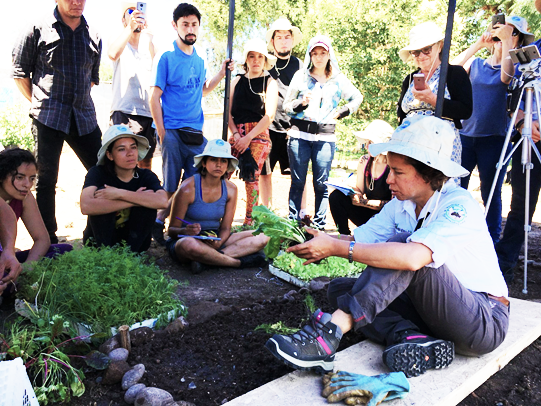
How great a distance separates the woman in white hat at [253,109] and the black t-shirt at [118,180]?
1.15m

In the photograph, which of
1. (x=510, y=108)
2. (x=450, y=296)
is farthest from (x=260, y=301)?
(x=510, y=108)

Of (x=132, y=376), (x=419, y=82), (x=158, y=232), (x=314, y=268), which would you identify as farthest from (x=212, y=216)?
(x=132, y=376)

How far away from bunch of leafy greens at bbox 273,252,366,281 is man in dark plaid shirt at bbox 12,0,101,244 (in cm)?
220

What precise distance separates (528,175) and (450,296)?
2.25 meters

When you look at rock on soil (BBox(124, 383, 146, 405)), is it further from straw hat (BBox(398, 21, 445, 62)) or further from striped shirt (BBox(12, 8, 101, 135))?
straw hat (BBox(398, 21, 445, 62))

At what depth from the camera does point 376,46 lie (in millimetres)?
12383

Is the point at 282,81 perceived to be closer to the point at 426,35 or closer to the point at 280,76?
the point at 280,76

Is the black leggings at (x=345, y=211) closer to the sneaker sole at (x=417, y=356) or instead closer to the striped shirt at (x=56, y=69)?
the striped shirt at (x=56, y=69)

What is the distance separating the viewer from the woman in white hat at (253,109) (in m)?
5.37

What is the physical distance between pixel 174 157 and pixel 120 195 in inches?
36.4

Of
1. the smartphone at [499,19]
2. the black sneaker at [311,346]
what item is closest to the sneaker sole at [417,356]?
the black sneaker at [311,346]

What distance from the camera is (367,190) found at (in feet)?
16.3

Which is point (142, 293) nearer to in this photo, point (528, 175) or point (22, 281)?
point (22, 281)

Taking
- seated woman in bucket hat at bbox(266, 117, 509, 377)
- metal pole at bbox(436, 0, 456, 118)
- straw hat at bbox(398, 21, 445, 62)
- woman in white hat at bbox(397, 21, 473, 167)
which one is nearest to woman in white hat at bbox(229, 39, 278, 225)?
woman in white hat at bbox(397, 21, 473, 167)
